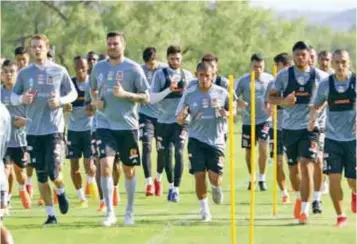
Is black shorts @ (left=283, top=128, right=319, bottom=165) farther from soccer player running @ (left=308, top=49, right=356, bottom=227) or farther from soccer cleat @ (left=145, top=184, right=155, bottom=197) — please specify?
soccer cleat @ (left=145, top=184, right=155, bottom=197)

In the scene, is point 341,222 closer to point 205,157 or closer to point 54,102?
point 205,157

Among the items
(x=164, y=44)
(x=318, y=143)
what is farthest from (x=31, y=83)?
(x=164, y=44)

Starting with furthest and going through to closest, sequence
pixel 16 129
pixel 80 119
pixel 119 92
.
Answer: pixel 80 119 < pixel 16 129 < pixel 119 92

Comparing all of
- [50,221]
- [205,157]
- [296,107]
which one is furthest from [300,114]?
[50,221]

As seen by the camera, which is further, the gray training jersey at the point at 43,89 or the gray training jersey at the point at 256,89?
the gray training jersey at the point at 256,89

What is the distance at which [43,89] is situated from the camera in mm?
15219

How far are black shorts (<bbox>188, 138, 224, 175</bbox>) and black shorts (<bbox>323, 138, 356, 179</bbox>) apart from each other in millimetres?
1396

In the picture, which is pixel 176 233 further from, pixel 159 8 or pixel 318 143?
pixel 159 8

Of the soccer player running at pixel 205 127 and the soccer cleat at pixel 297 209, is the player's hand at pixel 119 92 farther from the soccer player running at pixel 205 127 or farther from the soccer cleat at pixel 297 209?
the soccer cleat at pixel 297 209

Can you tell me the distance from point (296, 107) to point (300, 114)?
4.4 inches

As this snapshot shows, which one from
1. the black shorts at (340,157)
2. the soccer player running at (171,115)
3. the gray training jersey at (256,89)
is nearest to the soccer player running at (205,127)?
the black shorts at (340,157)

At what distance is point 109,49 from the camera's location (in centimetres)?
1497

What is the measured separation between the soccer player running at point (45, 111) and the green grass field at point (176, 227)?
2.26 ft

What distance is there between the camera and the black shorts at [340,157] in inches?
585
